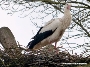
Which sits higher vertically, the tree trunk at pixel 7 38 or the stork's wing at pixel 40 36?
the tree trunk at pixel 7 38

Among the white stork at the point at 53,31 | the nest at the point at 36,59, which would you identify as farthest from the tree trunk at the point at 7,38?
the white stork at the point at 53,31

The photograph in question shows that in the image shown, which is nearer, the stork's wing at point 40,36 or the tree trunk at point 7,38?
the tree trunk at point 7,38

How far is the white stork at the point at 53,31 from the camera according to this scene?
803 cm

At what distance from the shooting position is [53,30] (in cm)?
816

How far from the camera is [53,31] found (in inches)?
322

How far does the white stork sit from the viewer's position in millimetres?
8031

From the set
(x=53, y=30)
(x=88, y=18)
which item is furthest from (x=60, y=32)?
(x=88, y=18)

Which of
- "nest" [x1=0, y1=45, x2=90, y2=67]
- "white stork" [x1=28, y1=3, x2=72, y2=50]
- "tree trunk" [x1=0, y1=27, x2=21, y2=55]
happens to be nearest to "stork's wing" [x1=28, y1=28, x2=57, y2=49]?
"white stork" [x1=28, y1=3, x2=72, y2=50]

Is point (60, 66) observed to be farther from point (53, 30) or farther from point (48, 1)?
point (48, 1)

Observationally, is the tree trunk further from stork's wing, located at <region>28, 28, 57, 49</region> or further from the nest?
stork's wing, located at <region>28, 28, 57, 49</region>

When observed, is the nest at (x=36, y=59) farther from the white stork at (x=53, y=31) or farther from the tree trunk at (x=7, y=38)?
the white stork at (x=53, y=31)

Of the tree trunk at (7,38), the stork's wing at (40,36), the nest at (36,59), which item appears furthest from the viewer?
the stork's wing at (40,36)

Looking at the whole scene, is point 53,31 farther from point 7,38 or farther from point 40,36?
point 7,38

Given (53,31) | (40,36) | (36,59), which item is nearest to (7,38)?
(36,59)
